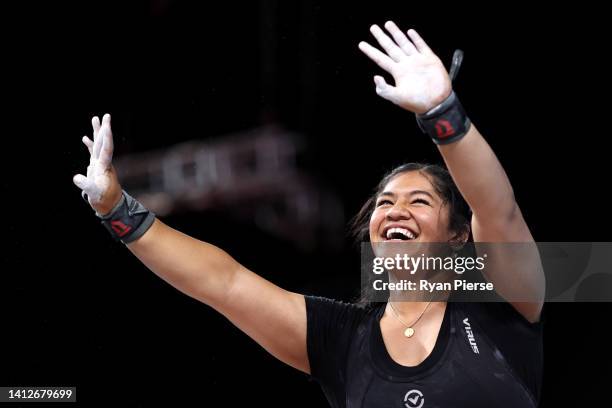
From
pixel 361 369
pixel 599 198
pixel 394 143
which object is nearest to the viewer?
pixel 361 369

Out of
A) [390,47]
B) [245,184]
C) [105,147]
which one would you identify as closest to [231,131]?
[245,184]

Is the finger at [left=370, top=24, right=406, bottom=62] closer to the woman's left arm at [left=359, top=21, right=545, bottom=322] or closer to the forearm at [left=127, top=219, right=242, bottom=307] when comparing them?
the woman's left arm at [left=359, top=21, right=545, bottom=322]

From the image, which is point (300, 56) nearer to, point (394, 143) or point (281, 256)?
point (394, 143)

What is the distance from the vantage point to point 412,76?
5.84ft

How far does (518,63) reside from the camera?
351 cm

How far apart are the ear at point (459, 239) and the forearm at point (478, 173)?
36cm

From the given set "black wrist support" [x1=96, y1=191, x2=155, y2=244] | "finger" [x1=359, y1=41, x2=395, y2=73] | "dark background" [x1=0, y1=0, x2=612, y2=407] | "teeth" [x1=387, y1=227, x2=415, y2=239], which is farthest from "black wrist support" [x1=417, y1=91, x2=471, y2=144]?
"dark background" [x1=0, y1=0, x2=612, y2=407]

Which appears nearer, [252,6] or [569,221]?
[569,221]

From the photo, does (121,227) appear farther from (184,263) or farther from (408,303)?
(408,303)

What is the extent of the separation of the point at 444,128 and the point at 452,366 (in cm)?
52

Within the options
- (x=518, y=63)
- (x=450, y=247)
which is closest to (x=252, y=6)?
(x=518, y=63)

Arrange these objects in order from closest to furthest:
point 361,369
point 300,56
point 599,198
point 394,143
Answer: point 361,369, point 599,198, point 394,143, point 300,56

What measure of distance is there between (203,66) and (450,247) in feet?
7.47

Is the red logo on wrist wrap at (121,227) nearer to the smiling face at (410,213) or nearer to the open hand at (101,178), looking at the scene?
the open hand at (101,178)
